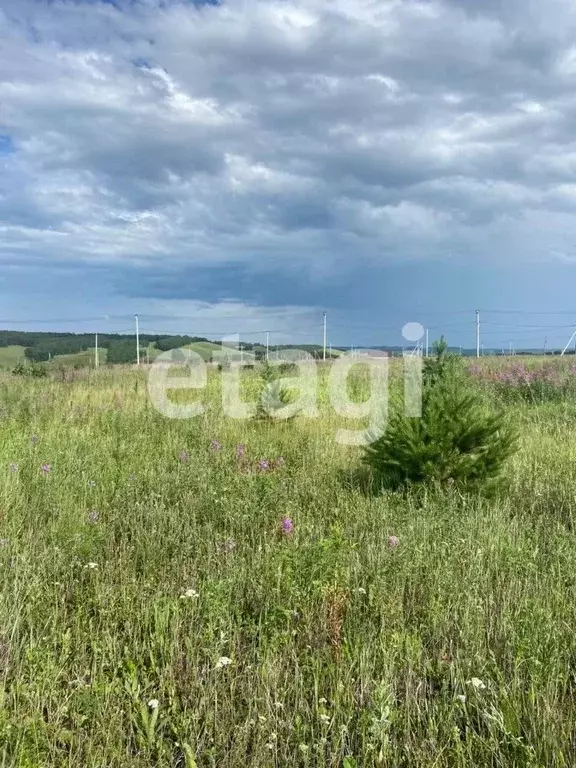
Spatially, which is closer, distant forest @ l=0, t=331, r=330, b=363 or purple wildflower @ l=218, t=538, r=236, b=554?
purple wildflower @ l=218, t=538, r=236, b=554

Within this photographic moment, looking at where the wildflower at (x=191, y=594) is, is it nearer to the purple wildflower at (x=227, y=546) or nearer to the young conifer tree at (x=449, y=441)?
the purple wildflower at (x=227, y=546)

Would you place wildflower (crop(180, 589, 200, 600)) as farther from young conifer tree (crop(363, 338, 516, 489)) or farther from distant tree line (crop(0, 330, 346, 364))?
distant tree line (crop(0, 330, 346, 364))

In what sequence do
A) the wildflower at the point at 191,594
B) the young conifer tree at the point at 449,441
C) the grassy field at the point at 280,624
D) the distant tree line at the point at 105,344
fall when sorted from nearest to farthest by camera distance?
the grassy field at the point at 280,624 < the wildflower at the point at 191,594 < the young conifer tree at the point at 449,441 < the distant tree line at the point at 105,344

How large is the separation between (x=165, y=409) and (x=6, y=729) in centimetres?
830

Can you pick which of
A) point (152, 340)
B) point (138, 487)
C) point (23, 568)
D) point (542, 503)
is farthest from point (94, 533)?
point (152, 340)

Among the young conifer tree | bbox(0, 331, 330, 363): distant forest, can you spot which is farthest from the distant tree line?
the young conifer tree

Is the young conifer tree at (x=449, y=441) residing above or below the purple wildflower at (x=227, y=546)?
above

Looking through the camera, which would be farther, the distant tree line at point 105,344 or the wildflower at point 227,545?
the distant tree line at point 105,344

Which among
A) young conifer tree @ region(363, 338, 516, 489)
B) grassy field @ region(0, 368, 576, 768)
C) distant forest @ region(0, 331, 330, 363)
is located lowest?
grassy field @ region(0, 368, 576, 768)

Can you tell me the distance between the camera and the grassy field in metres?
2.30

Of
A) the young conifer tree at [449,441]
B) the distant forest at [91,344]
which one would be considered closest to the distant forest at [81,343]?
the distant forest at [91,344]

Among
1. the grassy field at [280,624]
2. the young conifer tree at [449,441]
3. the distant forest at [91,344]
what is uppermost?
the distant forest at [91,344]

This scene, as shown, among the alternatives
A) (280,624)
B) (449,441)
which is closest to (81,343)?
(449,441)

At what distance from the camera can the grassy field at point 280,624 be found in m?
2.30
